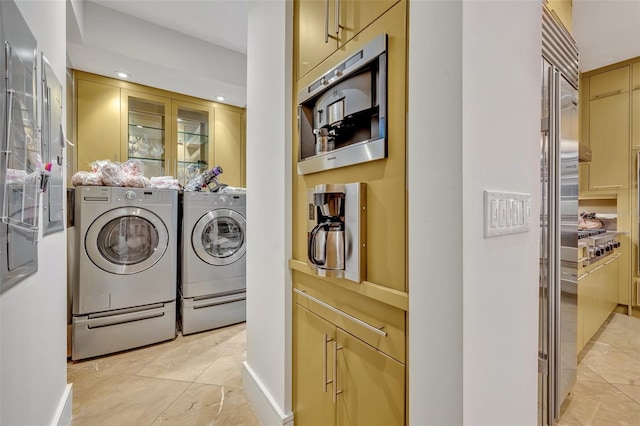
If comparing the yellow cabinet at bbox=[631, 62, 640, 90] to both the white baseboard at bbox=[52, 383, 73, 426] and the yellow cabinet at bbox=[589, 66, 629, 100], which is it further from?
the white baseboard at bbox=[52, 383, 73, 426]

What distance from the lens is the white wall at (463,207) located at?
2.12ft

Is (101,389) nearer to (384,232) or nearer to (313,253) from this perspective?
(313,253)

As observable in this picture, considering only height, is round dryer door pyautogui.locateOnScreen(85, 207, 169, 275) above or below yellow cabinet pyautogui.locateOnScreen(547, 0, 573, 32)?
below

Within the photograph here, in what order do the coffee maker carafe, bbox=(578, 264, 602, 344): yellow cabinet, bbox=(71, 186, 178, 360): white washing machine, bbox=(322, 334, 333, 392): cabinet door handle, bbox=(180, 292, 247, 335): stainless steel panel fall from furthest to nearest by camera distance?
bbox=(180, 292, 247, 335): stainless steel panel
bbox=(71, 186, 178, 360): white washing machine
bbox=(578, 264, 602, 344): yellow cabinet
bbox=(322, 334, 333, 392): cabinet door handle
the coffee maker carafe

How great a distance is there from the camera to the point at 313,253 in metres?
1.10

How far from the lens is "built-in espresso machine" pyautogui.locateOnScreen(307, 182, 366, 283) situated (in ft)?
3.23

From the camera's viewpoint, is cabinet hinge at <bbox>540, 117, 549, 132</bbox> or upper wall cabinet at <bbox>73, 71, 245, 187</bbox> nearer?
cabinet hinge at <bbox>540, 117, 549, 132</bbox>

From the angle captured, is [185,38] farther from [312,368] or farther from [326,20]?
[312,368]

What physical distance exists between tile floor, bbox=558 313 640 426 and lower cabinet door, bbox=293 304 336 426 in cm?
136

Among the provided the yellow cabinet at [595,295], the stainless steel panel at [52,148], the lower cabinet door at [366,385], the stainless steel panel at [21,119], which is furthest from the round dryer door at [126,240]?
the yellow cabinet at [595,295]

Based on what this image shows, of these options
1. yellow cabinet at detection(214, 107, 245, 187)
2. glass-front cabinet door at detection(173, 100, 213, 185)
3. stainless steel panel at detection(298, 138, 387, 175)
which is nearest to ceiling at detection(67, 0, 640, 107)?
glass-front cabinet door at detection(173, 100, 213, 185)

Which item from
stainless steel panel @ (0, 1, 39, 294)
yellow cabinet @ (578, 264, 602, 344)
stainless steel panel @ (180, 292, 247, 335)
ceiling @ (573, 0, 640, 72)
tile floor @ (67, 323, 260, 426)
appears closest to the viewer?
stainless steel panel @ (0, 1, 39, 294)

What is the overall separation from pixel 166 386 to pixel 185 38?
2883 mm

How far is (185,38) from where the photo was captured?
273 centimetres
